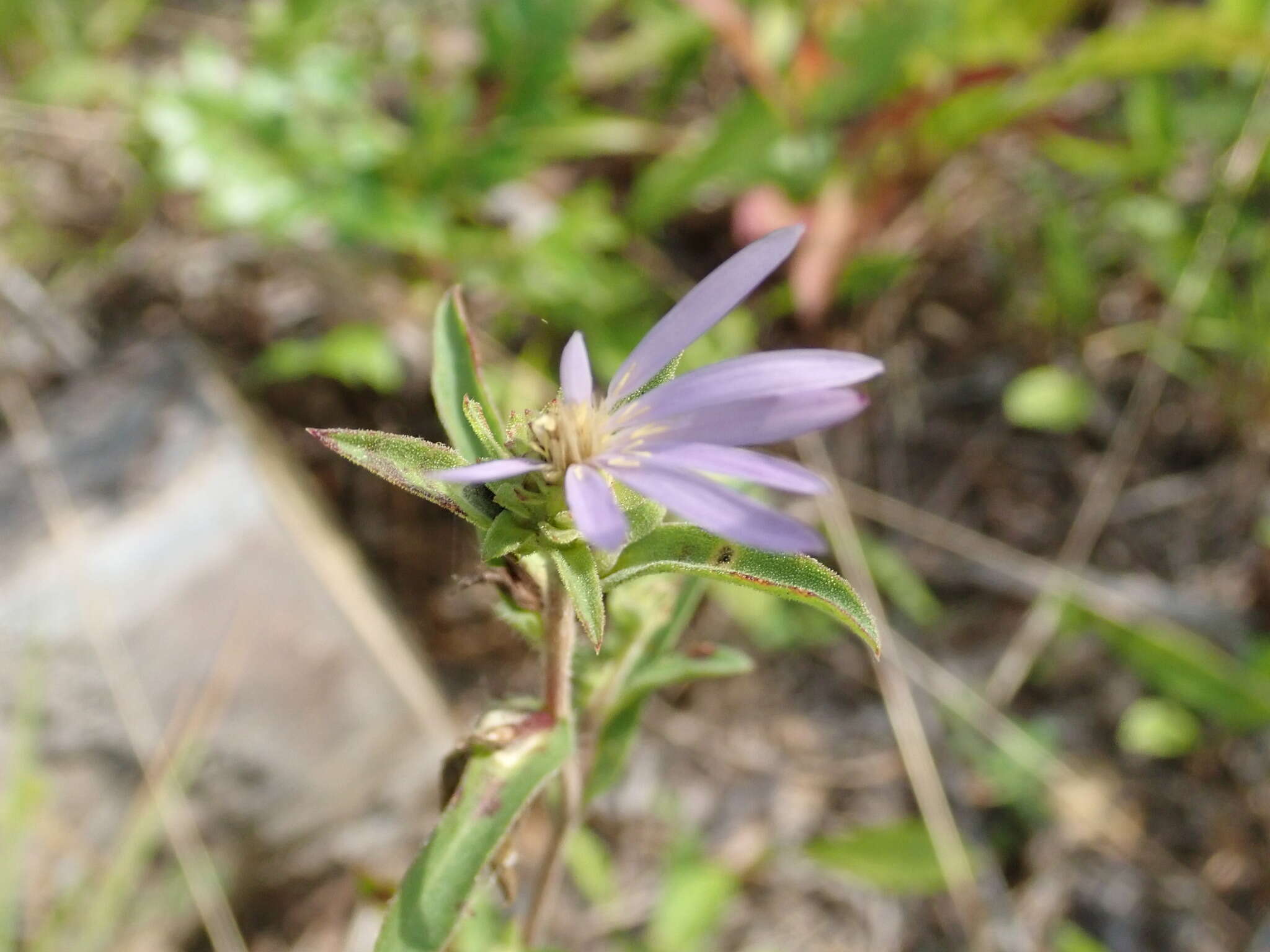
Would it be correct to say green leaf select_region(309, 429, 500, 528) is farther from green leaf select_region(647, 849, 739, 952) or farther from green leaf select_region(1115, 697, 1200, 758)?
green leaf select_region(1115, 697, 1200, 758)

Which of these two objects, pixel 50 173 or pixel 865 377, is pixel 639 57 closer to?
pixel 50 173

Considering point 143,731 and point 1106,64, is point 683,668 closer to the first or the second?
point 143,731

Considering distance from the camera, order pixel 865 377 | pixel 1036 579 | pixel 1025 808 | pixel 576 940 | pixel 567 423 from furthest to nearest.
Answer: pixel 1036 579, pixel 1025 808, pixel 576 940, pixel 567 423, pixel 865 377

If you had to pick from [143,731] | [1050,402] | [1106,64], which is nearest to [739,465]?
[143,731]


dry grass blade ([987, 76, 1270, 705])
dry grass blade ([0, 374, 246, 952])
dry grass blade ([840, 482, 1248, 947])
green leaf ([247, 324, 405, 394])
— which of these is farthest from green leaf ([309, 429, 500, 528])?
dry grass blade ([987, 76, 1270, 705])

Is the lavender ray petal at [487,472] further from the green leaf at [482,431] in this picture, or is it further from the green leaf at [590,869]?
the green leaf at [590,869]

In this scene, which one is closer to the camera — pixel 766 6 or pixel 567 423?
pixel 567 423

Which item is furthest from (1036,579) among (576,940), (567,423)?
(567,423)
